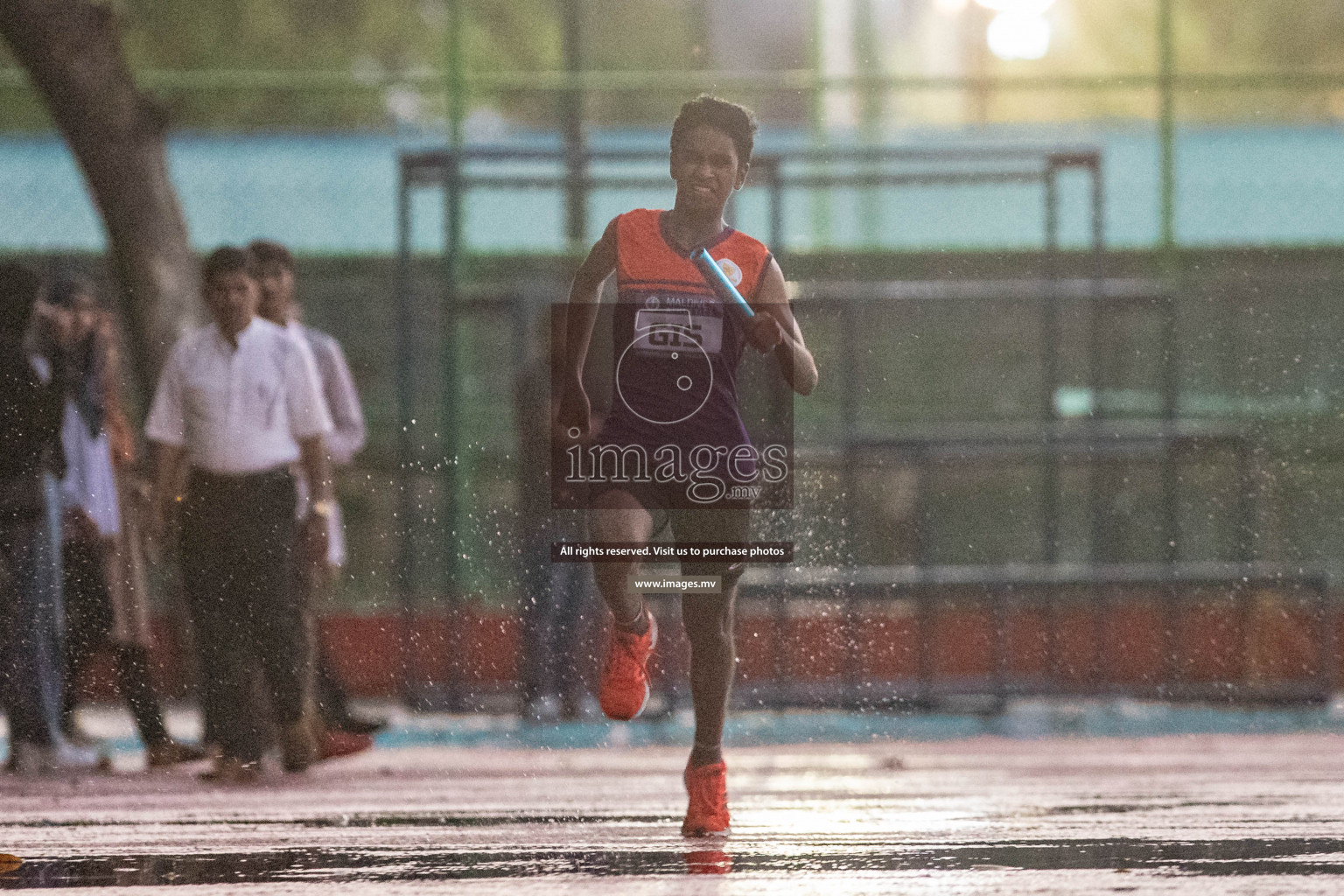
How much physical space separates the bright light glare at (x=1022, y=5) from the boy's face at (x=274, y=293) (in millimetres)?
2758

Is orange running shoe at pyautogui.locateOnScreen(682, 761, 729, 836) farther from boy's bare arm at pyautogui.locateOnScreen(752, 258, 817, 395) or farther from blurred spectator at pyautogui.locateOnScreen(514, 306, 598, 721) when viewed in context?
blurred spectator at pyautogui.locateOnScreen(514, 306, 598, 721)

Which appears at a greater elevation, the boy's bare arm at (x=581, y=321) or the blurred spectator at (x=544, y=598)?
the boy's bare arm at (x=581, y=321)

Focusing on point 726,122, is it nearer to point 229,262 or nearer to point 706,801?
point 706,801

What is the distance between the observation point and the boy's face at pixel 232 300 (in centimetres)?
599

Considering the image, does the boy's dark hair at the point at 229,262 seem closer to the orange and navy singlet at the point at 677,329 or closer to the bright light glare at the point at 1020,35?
the orange and navy singlet at the point at 677,329

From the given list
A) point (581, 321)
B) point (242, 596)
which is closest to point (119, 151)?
point (242, 596)

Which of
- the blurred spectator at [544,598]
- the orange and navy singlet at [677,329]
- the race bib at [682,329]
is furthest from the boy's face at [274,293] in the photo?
the race bib at [682,329]

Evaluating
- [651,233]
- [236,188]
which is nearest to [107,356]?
[236,188]

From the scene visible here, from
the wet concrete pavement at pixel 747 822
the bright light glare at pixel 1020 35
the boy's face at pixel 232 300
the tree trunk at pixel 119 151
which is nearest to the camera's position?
the wet concrete pavement at pixel 747 822

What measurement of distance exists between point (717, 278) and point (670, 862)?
161cm

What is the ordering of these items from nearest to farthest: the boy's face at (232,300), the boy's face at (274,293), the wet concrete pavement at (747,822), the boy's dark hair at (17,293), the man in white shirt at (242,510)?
the wet concrete pavement at (747,822) < the man in white shirt at (242,510) < the boy's face at (232,300) < the boy's face at (274,293) < the boy's dark hair at (17,293)

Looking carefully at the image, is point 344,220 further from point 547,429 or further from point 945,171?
point 945,171

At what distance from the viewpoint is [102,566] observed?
6121 mm

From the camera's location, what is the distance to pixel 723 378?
5047 millimetres
